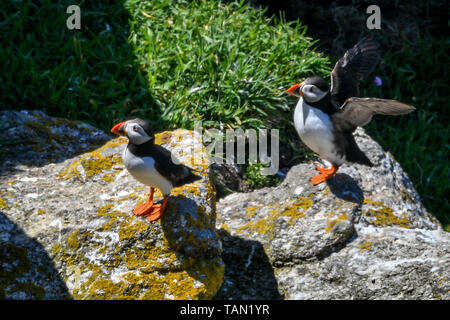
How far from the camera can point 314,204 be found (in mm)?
4008

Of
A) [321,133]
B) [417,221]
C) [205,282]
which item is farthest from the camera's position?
[417,221]

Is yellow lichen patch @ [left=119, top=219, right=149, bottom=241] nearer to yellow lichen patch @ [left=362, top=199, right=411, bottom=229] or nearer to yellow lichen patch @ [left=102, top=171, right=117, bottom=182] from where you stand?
yellow lichen patch @ [left=102, top=171, right=117, bottom=182]

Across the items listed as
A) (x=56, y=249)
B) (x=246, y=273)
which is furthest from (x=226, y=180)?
(x=56, y=249)

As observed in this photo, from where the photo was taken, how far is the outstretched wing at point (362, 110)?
3465 mm

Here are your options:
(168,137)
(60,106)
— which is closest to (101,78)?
(60,106)

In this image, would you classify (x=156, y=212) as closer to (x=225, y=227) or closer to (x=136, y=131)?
(x=136, y=131)

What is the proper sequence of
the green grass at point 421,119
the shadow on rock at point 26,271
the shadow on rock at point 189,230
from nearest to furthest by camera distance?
1. the shadow on rock at point 26,271
2. the shadow on rock at point 189,230
3. the green grass at point 421,119

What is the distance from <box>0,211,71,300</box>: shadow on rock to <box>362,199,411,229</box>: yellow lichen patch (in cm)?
221

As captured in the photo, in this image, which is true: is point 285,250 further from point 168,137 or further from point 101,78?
point 101,78

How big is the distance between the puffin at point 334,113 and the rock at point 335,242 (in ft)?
1.09

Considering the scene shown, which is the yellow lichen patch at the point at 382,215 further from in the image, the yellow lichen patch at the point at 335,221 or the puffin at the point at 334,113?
the puffin at the point at 334,113

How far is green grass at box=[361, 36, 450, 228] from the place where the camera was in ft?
18.2

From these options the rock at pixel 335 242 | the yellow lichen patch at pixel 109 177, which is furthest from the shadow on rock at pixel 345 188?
the yellow lichen patch at pixel 109 177

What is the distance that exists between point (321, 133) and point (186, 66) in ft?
6.61
